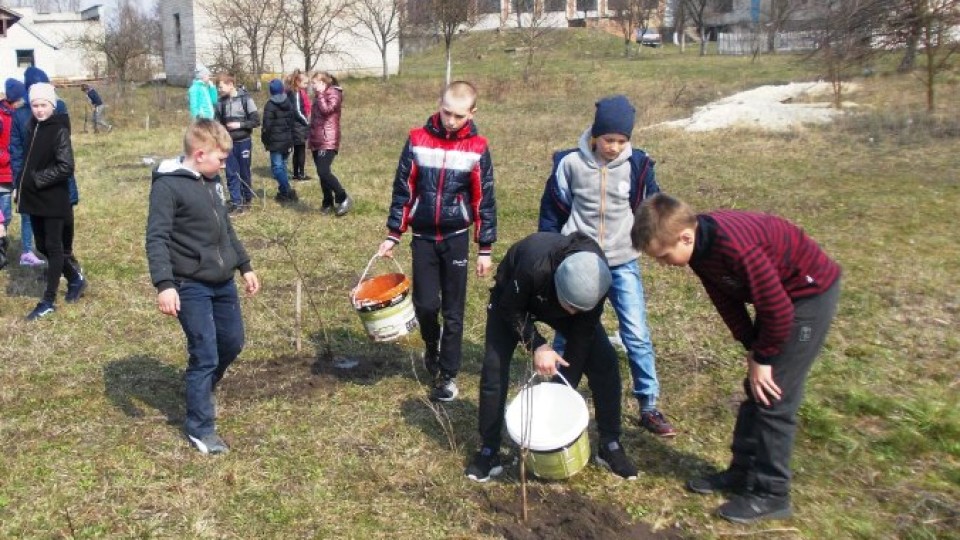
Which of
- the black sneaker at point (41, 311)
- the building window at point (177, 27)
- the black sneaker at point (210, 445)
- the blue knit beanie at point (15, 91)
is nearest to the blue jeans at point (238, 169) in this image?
the blue knit beanie at point (15, 91)

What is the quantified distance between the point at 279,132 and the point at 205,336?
299 inches

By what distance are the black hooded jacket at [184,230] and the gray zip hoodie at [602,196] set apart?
1794 mm

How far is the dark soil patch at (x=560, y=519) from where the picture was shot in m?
3.36

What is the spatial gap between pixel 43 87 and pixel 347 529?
14.3 ft

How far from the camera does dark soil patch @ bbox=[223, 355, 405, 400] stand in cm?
482

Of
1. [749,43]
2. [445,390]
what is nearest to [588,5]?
[749,43]

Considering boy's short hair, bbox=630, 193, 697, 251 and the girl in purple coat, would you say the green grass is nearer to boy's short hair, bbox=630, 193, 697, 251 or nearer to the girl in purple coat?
the girl in purple coat

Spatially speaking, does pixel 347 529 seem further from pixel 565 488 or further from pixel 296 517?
pixel 565 488

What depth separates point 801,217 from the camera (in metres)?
9.12

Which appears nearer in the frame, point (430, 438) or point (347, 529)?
point (347, 529)

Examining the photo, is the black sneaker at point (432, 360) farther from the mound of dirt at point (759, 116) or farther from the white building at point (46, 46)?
the white building at point (46, 46)

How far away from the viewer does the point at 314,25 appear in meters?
30.6

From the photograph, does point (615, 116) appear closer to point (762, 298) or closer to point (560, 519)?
point (762, 298)

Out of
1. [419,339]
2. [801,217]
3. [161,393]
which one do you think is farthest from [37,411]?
[801,217]
